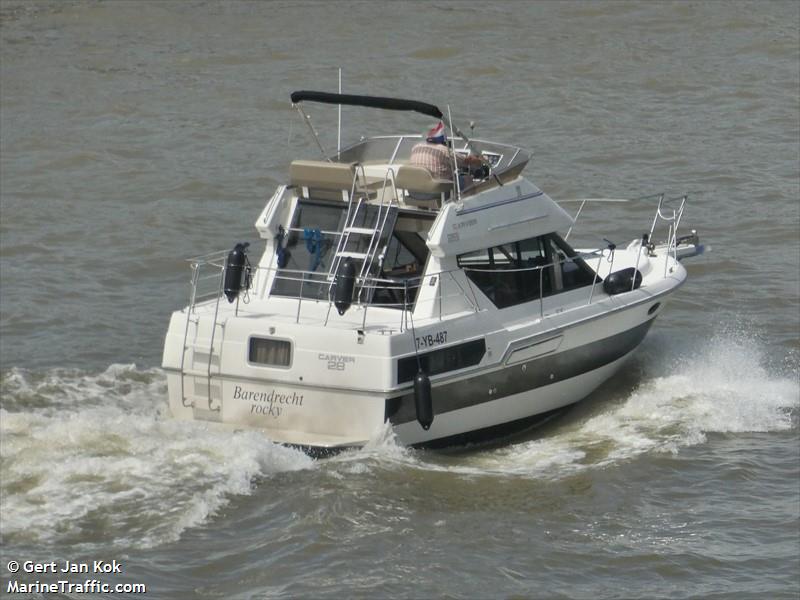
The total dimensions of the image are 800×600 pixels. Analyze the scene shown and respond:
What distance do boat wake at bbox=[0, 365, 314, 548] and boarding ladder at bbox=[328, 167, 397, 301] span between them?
1.94 metres

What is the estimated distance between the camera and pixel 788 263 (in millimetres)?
19891

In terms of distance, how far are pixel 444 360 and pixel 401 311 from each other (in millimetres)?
620

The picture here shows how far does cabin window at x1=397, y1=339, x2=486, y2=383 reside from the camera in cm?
1348

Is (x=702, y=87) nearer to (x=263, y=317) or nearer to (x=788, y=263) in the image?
(x=788, y=263)

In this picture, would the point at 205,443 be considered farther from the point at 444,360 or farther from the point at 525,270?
the point at 525,270

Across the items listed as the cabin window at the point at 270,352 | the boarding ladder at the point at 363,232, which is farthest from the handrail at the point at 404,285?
the cabin window at the point at 270,352

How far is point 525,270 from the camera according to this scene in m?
14.7

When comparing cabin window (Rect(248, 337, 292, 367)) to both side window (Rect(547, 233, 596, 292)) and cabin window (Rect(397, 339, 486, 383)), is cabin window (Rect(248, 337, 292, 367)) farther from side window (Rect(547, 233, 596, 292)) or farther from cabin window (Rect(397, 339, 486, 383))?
side window (Rect(547, 233, 596, 292))

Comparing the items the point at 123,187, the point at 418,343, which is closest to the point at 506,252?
the point at 418,343

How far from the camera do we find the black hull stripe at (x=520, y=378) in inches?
539

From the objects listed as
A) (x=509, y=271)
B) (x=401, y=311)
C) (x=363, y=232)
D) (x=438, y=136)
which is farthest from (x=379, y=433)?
(x=438, y=136)

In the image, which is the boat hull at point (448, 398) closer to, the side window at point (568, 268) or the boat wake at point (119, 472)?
→ the boat wake at point (119, 472)

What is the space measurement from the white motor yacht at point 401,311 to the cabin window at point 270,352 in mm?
13

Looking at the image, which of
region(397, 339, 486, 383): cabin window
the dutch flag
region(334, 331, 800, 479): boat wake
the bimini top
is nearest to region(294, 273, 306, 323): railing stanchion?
region(397, 339, 486, 383): cabin window
